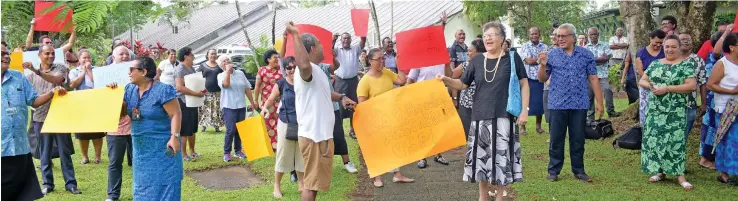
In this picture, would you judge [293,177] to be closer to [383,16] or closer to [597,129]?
[597,129]

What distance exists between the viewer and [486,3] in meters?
23.5

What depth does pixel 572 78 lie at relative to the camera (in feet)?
22.1

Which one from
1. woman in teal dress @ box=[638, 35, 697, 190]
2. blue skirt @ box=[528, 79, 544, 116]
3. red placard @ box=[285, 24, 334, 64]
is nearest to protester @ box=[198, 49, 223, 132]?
red placard @ box=[285, 24, 334, 64]

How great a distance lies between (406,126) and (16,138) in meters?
3.03

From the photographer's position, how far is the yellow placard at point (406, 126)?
5.49 m

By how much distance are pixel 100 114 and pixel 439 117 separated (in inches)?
108

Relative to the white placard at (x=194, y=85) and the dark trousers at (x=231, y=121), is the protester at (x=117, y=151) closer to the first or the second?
the white placard at (x=194, y=85)

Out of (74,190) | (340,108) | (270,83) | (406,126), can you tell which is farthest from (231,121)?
(406,126)

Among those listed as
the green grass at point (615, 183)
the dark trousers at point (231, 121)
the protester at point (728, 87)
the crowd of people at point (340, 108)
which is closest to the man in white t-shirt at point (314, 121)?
the crowd of people at point (340, 108)

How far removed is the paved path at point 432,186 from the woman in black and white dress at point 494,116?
0.87 m

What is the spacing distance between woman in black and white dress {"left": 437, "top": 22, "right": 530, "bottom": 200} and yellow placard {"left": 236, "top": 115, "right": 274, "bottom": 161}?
2.66 m

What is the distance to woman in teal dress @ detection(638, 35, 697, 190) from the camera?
6270 mm

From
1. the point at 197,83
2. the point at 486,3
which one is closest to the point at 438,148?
the point at 197,83

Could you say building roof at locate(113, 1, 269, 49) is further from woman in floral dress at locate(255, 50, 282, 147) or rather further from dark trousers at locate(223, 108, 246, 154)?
woman in floral dress at locate(255, 50, 282, 147)
